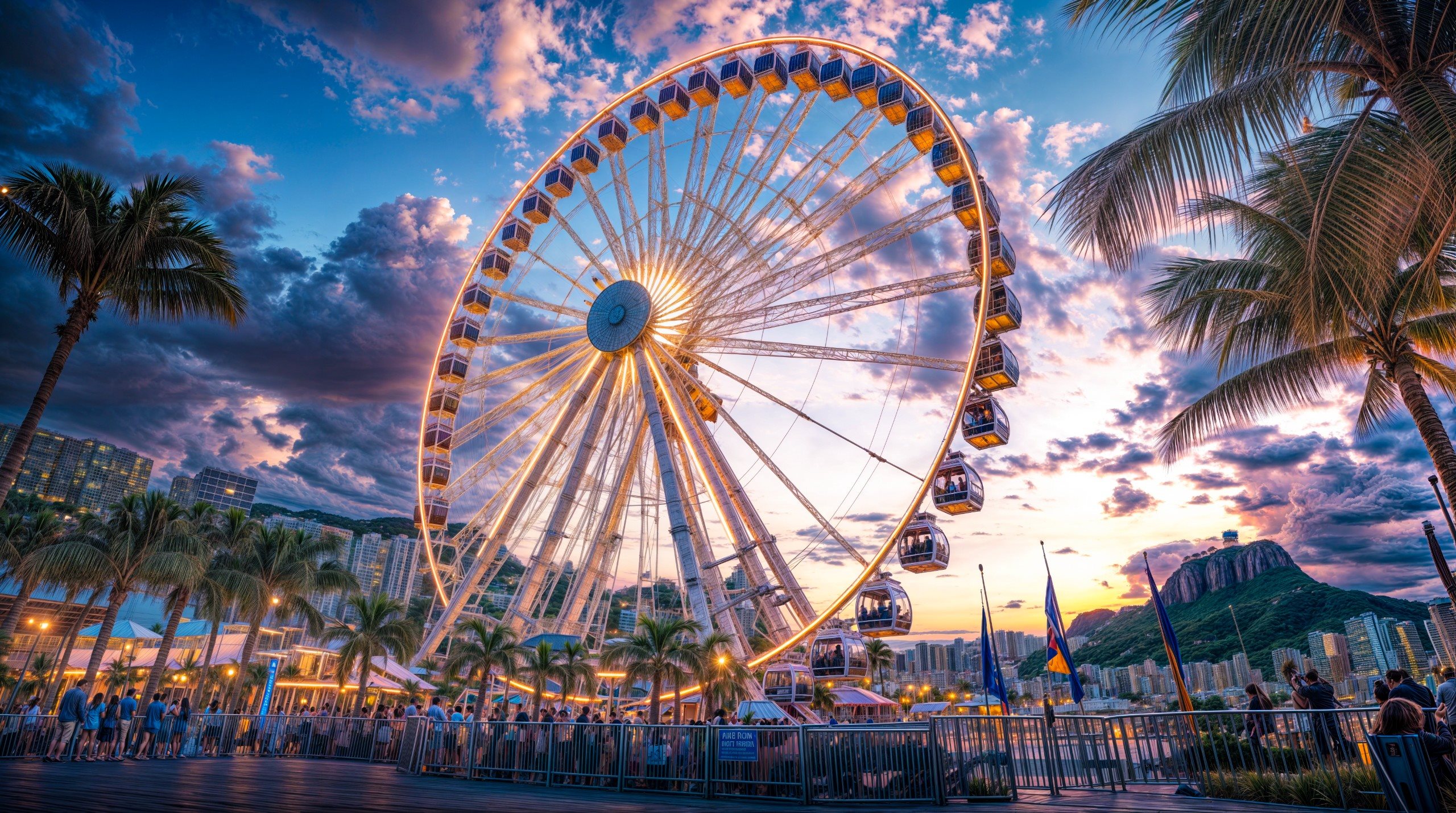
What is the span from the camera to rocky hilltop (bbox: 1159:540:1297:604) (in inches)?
3809

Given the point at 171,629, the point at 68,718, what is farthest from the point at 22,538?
the point at 68,718

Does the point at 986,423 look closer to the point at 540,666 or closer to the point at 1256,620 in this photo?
the point at 540,666

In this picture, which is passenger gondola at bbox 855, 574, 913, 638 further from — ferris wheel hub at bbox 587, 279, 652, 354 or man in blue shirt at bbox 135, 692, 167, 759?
man in blue shirt at bbox 135, 692, 167, 759

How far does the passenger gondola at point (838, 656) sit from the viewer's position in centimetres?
2123

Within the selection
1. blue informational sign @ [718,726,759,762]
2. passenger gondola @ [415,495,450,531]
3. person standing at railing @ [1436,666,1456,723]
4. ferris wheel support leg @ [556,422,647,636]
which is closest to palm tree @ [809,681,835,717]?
ferris wheel support leg @ [556,422,647,636]

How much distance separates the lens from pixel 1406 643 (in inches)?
2467

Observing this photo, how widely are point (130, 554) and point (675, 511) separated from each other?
58.7ft

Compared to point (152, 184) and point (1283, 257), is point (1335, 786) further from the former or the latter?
point (152, 184)

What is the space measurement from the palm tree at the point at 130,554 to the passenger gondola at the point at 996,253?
25672 millimetres

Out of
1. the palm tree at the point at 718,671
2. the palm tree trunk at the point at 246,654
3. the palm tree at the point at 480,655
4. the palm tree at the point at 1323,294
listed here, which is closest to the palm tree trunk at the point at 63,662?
the palm tree trunk at the point at 246,654

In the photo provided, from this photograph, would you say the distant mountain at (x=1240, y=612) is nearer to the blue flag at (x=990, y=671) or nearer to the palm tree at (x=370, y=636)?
the blue flag at (x=990, y=671)

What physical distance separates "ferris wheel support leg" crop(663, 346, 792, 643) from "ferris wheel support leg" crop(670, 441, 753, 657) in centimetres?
75

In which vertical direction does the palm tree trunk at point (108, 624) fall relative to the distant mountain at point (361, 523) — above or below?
below

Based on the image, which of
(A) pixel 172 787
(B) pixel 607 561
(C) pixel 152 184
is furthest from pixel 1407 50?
(B) pixel 607 561
